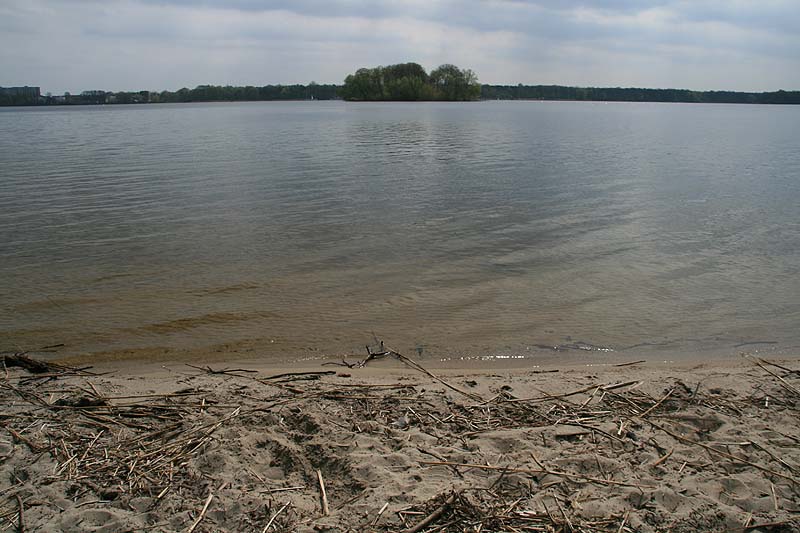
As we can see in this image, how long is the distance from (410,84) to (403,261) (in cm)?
15522

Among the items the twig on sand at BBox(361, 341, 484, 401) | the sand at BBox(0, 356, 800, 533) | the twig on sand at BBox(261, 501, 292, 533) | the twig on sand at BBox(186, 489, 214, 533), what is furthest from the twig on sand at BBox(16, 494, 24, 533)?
the twig on sand at BBox(361, 341, 484, 401)

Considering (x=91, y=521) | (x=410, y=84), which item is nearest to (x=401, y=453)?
(x=91, y=521)

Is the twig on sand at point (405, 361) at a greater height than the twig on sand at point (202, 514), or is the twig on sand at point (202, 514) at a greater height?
the twig on sand at point (202, 514)

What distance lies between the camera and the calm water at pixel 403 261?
23.6 ft

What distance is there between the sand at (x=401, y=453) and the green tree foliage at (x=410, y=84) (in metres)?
160

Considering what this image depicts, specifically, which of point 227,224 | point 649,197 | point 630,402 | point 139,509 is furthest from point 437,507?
point 649,197

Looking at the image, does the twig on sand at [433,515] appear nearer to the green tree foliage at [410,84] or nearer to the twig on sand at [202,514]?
the twig on sand at [202,514]

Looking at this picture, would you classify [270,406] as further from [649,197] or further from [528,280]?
[649,197]

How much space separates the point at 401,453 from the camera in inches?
161

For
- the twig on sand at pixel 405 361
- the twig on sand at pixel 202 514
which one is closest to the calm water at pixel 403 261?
the twig on sand at pixel 405 361

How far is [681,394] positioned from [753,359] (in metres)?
1.98

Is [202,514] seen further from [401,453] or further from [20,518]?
[401,453]

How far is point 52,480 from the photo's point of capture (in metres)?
3.69

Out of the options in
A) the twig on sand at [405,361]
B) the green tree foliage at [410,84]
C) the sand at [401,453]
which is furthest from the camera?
the green tree foliage at [410,84]
